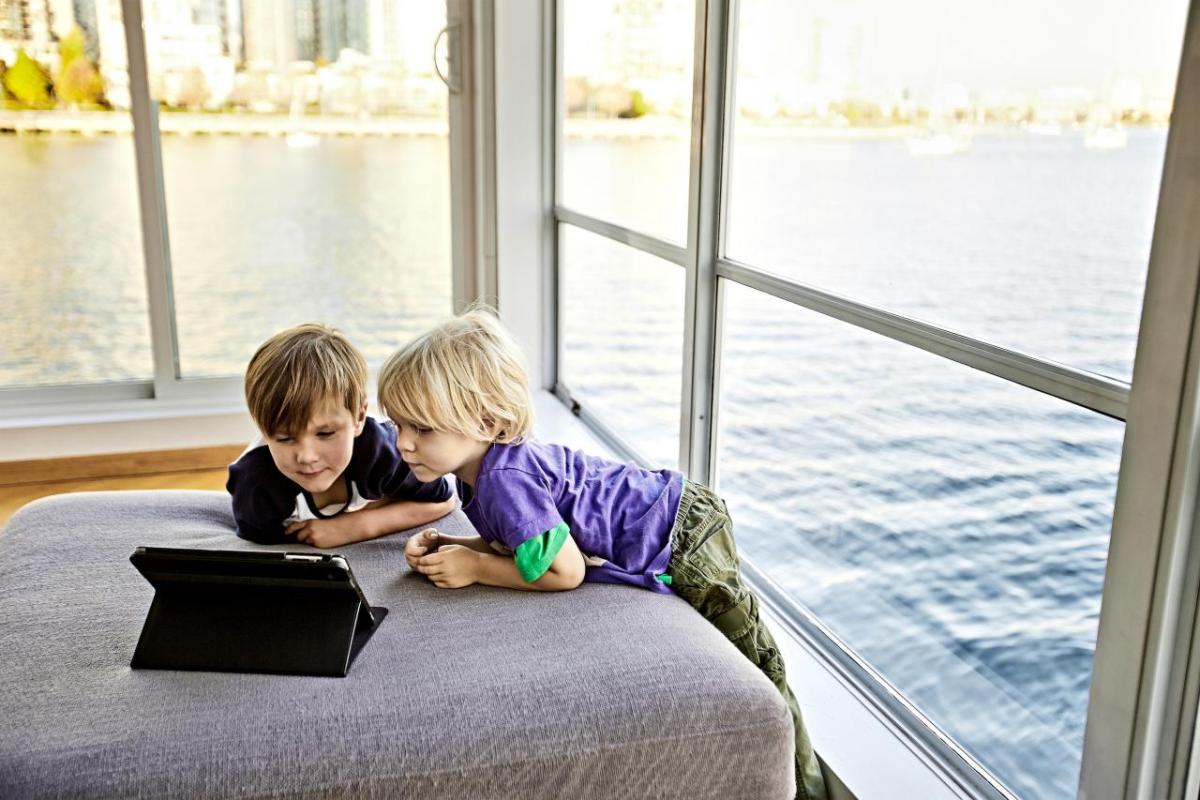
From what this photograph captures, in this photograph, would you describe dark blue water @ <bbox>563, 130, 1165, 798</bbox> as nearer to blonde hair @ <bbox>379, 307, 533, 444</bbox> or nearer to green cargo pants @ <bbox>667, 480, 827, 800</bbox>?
green cargo pants @ <bbox>667, 480, 827, 800</bbox>

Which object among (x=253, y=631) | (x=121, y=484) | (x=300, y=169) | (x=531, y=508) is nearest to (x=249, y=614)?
(x=253, y=631)

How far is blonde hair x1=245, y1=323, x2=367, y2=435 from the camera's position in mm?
1612

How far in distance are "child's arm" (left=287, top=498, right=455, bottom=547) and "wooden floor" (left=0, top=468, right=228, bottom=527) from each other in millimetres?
1584

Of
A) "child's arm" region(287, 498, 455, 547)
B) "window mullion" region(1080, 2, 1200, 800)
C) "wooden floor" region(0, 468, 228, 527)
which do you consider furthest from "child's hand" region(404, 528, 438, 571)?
"wooden floor" region(0, 468, 228, 527)

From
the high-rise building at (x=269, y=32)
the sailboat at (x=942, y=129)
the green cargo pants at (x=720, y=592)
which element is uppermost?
the high-rise building at (x=269, y=32)

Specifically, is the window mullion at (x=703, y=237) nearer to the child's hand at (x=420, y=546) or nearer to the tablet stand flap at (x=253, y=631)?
the child's hand at (x=420, y=546)

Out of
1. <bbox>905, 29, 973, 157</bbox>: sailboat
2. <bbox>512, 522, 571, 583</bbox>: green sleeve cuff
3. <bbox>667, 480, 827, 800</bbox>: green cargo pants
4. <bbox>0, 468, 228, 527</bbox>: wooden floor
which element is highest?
<bbox>905, 29, 973, 157</bbox>: sailboat

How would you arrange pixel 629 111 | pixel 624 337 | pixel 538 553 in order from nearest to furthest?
pixel 538 553, pixel 629 111, pixel 624 337

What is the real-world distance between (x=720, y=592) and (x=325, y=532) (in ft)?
2.05

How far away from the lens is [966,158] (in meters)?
1.59

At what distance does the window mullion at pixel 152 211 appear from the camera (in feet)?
10.4

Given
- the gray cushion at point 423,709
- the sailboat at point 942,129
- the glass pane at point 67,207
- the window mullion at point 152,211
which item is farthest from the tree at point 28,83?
the sailboat at point 942,129

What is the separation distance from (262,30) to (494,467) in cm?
238

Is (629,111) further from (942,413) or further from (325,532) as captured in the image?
(325,532)
